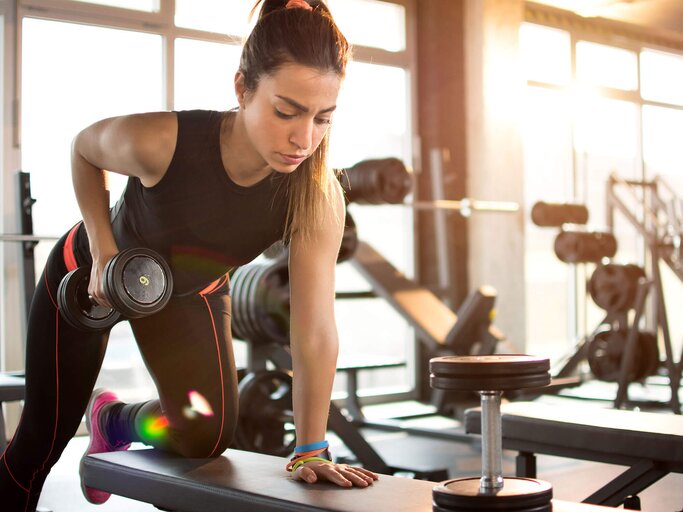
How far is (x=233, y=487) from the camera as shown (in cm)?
165

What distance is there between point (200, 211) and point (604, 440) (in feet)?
4.11

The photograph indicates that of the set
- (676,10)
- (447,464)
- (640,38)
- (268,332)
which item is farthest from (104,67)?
(640,38)

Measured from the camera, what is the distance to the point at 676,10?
4676 millimetres

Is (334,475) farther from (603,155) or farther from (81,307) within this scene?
(603,155)

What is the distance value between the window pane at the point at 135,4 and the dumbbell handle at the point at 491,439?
3.92 metres

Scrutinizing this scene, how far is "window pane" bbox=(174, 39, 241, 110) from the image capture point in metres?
4.93

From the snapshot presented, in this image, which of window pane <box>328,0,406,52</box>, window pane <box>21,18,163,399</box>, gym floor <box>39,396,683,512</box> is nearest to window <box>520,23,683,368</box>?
window pane <box>328,0,406,52</box>

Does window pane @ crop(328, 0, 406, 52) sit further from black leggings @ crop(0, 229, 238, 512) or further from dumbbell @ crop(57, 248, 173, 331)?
dumbbell @ crop(57, 248, 173, 331)

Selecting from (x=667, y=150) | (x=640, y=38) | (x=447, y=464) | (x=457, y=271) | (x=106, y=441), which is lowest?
(x=447, y=464)

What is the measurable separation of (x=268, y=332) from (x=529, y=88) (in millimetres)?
3997

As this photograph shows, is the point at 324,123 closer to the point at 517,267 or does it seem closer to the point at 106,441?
the point at 106,441

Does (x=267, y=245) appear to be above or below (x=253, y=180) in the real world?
below

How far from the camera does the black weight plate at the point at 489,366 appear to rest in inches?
52.4

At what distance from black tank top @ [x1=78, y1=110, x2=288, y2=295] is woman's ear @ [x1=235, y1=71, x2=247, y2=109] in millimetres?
118
